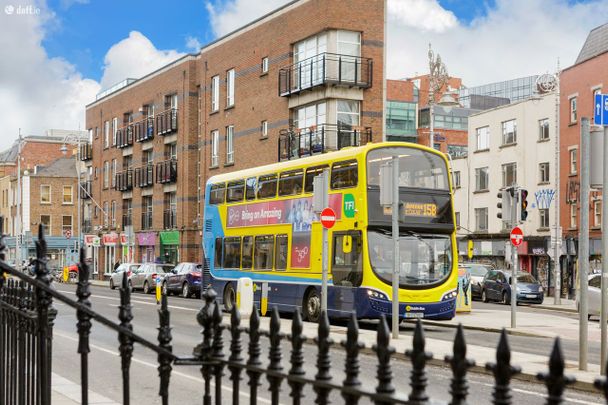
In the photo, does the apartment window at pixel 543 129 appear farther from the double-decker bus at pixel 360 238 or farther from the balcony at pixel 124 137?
the double-decker bus at pixel 360 238

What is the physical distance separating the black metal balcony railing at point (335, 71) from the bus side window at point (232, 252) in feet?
46.7

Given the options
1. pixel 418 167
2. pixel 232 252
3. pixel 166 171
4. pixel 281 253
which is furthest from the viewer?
pixel 166 171

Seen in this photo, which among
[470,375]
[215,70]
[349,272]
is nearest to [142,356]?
[470,375]

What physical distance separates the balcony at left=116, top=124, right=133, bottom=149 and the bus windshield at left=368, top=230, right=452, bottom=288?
151 feet

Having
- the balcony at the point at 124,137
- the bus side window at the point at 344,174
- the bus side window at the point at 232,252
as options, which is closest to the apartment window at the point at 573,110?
the bus side window at the point at 232,252

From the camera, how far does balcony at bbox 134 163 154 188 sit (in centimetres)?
6231

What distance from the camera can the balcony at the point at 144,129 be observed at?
62000 millimetres

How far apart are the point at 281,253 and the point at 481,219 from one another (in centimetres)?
3798

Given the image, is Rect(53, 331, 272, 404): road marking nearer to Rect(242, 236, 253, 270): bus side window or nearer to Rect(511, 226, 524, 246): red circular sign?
Rect(242, 236, 253, 270): bus side window

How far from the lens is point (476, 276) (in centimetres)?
4634

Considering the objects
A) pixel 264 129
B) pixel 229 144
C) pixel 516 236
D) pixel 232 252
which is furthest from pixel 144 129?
pixel 516 236

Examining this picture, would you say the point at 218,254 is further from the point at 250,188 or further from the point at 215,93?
the point at 215,93

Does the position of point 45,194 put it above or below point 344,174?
above

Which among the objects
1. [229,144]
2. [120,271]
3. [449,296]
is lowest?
[120,271]
